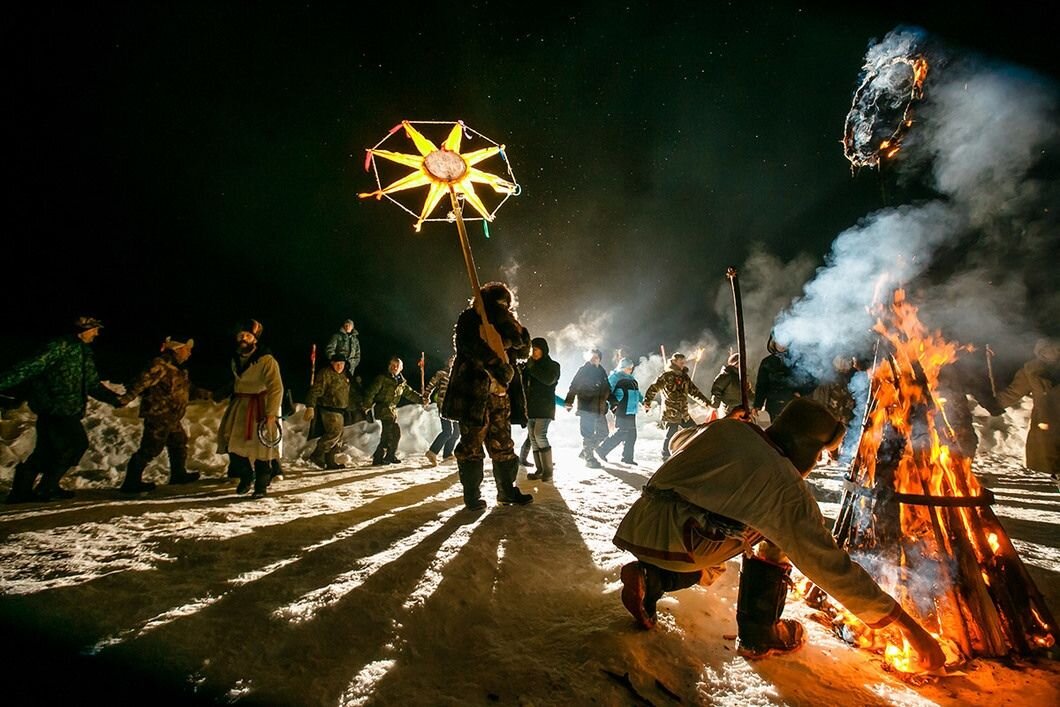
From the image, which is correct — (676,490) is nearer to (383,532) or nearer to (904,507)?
(904,507)

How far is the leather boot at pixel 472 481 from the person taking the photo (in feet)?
16.0

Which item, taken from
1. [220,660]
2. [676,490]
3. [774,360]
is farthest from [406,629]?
[774,360]

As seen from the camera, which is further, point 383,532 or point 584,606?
point 383,532

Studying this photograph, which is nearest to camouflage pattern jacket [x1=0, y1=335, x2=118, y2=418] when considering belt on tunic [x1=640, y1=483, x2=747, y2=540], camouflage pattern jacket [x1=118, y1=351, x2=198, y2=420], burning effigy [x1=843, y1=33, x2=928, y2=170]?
camouflage pattern jacket [x1=118, y1=351, x2=198, y2=420]

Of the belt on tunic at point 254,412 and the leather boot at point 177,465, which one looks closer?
the belt on tunic at point 254,412

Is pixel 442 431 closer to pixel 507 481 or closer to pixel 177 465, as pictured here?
pixel 177 465

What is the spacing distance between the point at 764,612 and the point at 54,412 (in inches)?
306

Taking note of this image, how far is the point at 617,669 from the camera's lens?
213 cm

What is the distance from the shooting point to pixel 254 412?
18.9 ft

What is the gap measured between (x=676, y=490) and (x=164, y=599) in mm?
3061

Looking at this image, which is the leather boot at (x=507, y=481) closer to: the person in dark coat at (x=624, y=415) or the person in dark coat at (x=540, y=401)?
the person in dark coat at (x=540, y=401)

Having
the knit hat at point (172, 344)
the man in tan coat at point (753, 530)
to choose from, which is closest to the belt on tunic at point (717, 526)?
the man in tan coat at point (753, 530)

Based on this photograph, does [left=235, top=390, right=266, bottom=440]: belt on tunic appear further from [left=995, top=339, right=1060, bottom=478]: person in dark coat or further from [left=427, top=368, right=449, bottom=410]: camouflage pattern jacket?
[left=995, top=339, right=1060, bottom=478]: person in dark coat

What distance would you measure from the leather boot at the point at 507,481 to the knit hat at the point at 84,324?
5.72m
